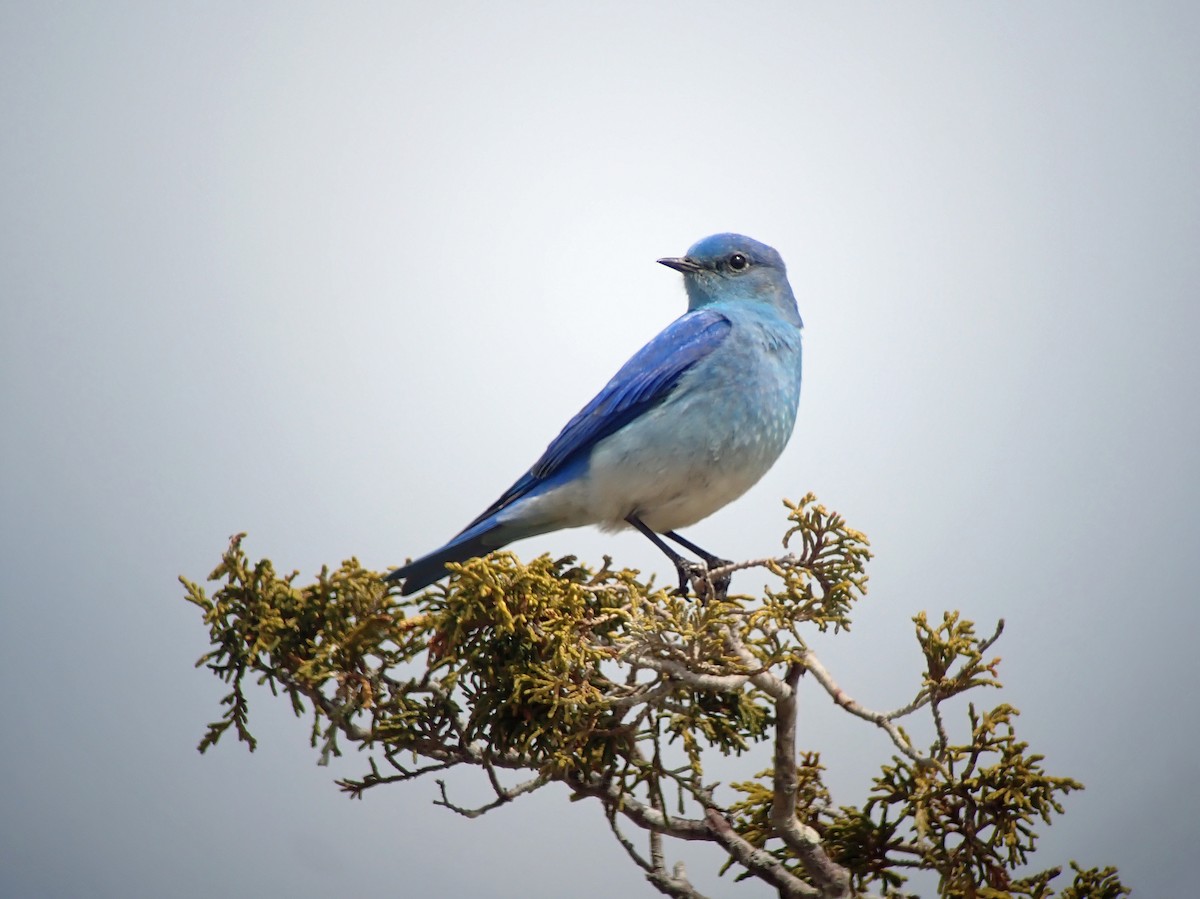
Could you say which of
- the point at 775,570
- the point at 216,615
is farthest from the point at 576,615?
the point at 216,615

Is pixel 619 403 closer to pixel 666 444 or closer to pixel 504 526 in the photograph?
pixel 666 444

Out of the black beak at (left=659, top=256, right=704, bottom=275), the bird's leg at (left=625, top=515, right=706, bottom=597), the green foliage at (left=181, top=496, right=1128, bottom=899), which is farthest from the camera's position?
the black beak at (left=659, top=256, right=704, bottom=275)

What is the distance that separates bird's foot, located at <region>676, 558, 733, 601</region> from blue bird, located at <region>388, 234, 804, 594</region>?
0.4 inches

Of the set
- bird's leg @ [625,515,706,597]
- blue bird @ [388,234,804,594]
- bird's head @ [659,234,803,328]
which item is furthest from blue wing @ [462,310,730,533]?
bird's head @ [659,234,803,328]

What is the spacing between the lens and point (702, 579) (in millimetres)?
3916

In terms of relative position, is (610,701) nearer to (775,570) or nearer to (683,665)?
(683,665)

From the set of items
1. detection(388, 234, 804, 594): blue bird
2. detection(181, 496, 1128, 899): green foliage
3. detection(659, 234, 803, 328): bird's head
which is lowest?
detection(181, 496, 1128, 899): green foliage

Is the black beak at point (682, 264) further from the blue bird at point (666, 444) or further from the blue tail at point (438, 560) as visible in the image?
the blue tail at point (438, 560)

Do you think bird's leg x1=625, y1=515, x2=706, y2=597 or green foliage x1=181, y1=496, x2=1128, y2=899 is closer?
green foliage x1=181, y1=496, x2=1128, y2=899

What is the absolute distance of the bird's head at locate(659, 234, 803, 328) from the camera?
4965 millimetres

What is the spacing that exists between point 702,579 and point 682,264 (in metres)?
1.66

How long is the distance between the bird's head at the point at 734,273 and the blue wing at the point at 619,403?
564 mm

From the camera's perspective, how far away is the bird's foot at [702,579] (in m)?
3.89

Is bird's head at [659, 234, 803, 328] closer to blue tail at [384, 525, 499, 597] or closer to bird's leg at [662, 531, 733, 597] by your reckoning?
bird's leg at [662, 531, 733, 597]
